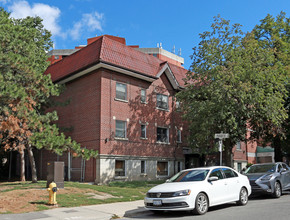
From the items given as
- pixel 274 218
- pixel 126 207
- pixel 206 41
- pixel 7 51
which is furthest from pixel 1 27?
pixel 274 218

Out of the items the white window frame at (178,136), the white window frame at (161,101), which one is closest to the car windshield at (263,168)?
the white window frame at (161,101)

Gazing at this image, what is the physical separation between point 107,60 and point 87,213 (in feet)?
45.0

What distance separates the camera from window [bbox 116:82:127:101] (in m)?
23.2

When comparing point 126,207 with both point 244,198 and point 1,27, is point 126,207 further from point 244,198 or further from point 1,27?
point 1,27

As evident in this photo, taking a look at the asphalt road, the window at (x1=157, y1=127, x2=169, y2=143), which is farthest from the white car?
the window at (x1=157, y1=127, x2=169, y2=143)

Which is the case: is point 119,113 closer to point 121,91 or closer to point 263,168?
point 121,91

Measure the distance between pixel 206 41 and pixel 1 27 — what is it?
12.5 m

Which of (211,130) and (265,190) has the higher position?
(211,130)

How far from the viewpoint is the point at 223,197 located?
1067cm

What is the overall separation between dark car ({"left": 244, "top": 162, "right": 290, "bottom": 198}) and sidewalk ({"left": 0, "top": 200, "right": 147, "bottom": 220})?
524cm

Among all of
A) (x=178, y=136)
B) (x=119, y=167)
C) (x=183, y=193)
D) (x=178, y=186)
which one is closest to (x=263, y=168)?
(x=178, y=186)

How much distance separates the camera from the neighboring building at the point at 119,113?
21.9 m

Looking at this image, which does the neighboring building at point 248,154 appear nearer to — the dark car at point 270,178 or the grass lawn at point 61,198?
the dark car at point 270,178

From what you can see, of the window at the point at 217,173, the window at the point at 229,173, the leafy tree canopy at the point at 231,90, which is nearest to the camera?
the window at the point at 217,173
